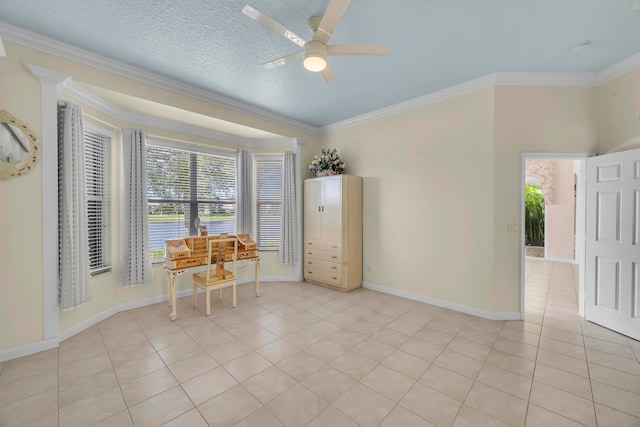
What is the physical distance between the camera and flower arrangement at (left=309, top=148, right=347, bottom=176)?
464cm

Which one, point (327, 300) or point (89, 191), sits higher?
point (89, 191)

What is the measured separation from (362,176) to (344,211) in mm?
760

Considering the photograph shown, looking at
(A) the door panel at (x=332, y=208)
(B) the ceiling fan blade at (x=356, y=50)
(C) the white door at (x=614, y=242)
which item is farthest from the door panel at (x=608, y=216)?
(A) the door panel at (x=332, y=208)

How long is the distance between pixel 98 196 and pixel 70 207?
68 centimetres

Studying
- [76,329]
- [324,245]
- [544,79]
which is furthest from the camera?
[324,245]

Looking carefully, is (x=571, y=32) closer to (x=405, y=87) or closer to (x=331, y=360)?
(x=405, y=87)

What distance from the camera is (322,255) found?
4.60 meters

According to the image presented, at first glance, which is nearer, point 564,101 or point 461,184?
point 564,101

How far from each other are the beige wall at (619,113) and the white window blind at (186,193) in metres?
5.12

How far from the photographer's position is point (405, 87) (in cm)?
347

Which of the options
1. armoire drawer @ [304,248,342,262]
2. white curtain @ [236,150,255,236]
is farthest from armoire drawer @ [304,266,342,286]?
white curtain @ [236,150,255,236]

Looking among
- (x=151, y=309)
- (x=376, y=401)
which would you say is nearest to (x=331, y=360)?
(x=376, y=401)

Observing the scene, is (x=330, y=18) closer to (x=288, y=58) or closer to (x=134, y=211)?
(x=288, y=58)

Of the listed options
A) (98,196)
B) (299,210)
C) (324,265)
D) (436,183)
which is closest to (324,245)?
(324,265)
